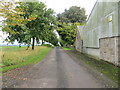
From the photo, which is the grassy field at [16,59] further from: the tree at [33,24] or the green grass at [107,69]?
the green grass at [107,69]

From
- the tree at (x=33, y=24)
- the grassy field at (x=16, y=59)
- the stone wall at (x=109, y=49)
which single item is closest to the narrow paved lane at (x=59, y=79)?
the grassy field at (x=16, y=59)

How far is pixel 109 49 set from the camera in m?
10.1

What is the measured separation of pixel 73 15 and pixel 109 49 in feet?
105

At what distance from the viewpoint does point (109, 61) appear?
10039 millimetres

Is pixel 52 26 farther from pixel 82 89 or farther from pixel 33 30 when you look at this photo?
pixel 82 89

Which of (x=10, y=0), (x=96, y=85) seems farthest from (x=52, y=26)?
(x=96, y=85)

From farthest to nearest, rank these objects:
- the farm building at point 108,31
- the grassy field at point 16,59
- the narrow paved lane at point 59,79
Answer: the grassy field at point 16,59
the farm building at point 108,31
the narrow paved lane at point 59,79

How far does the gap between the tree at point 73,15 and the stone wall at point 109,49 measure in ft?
96.5

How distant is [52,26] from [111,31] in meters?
17.1

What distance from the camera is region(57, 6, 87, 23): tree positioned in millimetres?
39594

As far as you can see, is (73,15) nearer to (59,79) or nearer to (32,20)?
(32,20)

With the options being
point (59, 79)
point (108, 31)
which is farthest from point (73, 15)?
point (59, 79)

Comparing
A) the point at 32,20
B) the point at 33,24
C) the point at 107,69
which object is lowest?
the point at 107,69

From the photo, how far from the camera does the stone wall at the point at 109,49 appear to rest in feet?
29.2
